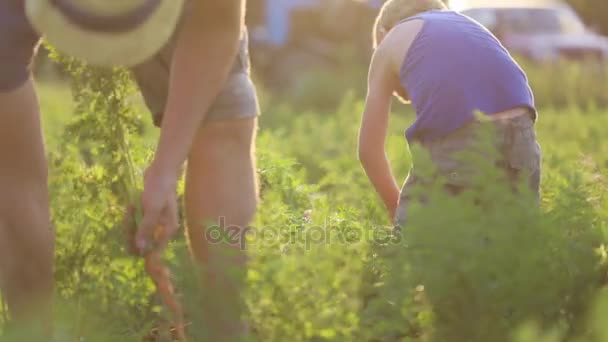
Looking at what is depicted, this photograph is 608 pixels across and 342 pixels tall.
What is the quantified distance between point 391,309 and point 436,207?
0.35 meters

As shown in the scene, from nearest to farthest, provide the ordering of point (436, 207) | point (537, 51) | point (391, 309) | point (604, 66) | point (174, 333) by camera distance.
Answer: point (436, 207)
point (391, 309)
point (174, 333)
point (604, 66)
point (537, 51)

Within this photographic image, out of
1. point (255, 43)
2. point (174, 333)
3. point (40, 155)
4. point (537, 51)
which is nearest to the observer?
point (40, 155)

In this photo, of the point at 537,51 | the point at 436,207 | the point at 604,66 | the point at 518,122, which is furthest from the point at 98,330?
the point at 537,51

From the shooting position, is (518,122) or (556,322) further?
(518,122)

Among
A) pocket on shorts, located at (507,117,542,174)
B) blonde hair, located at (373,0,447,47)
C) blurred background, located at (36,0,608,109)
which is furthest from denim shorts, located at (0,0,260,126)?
blurred background, located at (36,0,608,109)

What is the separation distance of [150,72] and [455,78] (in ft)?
4.07

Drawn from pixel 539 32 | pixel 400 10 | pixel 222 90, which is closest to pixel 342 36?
pixel 539 32

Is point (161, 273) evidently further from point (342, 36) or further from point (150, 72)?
point (342, 36)

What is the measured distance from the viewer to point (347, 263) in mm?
3236

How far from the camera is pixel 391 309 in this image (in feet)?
11.1

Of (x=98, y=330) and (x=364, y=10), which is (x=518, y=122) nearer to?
(x=98, y=330)

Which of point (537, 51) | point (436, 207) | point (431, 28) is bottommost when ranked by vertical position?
point (537, 51)

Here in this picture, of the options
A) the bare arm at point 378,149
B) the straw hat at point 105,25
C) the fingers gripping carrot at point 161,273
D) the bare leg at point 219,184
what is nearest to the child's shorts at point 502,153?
the bare arm at point 378,149

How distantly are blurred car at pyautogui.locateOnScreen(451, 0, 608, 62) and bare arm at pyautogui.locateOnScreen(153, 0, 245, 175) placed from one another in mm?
18036
